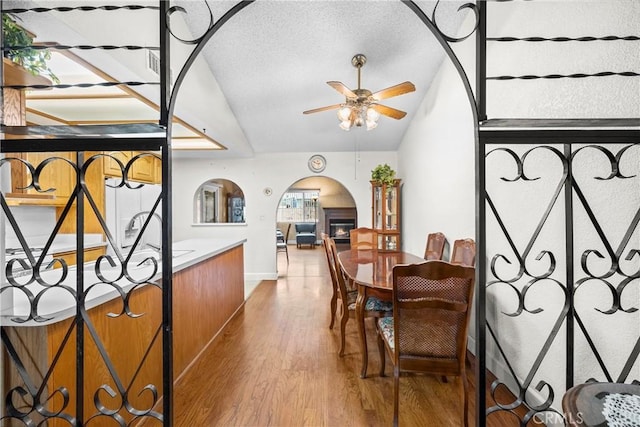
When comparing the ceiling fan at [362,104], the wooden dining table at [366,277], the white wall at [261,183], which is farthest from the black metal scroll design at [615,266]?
the white wall at [261,183]

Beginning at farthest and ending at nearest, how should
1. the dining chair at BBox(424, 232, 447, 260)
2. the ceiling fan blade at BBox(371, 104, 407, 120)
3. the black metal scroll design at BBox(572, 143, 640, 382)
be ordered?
1. the dining chair at BBox(424, 232, 447, 260)
2. the ceiling fan blade at BBox(371, 104, 407, 120)
3. the black metal scroll design at BBox(572, 143, 640, 382)

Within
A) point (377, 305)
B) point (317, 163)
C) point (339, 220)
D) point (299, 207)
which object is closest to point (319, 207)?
point (299, 207)

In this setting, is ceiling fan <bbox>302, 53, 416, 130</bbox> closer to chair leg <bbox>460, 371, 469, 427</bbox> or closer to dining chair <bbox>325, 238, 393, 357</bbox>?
dining chair <bbox>325, 238, 393, 357</bbox>

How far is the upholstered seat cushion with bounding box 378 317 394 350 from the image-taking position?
201 cm

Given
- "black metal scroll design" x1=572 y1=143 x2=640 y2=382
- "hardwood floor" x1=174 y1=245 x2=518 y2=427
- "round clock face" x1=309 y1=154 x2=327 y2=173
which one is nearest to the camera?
"black metal scroll design" x1=572 y1=143 x2=640 y2=382

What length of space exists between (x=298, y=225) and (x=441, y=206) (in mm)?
7963

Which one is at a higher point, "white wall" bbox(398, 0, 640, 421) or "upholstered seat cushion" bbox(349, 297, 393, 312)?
"white wall" bbox(398, 0, 640, 421)

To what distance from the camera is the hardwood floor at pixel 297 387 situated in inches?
74.9

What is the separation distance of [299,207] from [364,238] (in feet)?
26.6

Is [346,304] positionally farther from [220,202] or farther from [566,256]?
[220,202]

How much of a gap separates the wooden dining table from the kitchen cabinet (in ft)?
8.10

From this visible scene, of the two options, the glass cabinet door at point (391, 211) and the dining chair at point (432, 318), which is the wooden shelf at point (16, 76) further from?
the glass cabinet door at point (391, 211)

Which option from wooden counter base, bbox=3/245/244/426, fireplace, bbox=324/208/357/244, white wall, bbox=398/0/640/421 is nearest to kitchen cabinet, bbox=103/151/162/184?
wooden counter base, bbox=3/245/244/426

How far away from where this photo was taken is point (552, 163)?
175 cm
